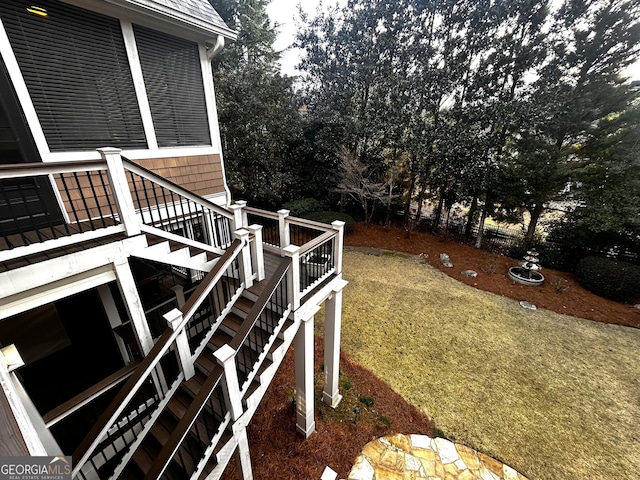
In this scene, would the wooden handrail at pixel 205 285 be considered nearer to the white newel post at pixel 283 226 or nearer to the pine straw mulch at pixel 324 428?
the white newel post at pixel 283 226

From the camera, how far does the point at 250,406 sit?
10.7 feet

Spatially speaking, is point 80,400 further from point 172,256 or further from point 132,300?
point 172,256

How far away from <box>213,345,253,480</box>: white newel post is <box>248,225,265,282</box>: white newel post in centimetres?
168

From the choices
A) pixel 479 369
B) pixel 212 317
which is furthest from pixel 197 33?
pixel 479 369

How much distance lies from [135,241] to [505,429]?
23.4 feet

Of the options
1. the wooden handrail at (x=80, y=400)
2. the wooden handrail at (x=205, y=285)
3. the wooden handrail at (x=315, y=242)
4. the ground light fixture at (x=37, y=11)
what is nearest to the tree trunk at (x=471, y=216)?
the wooden handrail at (x=315, y=242)

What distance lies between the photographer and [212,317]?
5.06 metres

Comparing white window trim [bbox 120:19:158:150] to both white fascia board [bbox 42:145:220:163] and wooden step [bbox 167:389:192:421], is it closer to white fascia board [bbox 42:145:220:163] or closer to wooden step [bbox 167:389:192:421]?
white fascia board [bbox 42:145:220:163]

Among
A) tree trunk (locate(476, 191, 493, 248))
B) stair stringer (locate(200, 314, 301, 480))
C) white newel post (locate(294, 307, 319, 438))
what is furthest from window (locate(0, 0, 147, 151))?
tree trunk (locate(476, 191, 493, 248))

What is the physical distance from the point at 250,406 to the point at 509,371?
636 centimetres

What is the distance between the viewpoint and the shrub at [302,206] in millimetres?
13671

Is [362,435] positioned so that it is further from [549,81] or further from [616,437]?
[549,81]

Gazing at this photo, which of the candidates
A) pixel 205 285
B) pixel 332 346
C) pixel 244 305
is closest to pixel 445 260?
pixel 332 346

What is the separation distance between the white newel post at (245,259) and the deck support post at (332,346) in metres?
1.50
